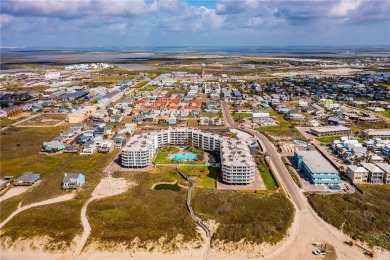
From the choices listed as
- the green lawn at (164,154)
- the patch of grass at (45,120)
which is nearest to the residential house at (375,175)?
the green lawn at (164,154)

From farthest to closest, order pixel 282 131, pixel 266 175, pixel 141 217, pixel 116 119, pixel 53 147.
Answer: pixel 116 119, pixel 282 131, pixel 53 147, pixel 266 175, pixel 141 217

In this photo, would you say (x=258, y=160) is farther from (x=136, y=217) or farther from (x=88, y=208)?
(x=88, y=208)

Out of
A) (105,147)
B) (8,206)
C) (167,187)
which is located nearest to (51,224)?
(8,206)

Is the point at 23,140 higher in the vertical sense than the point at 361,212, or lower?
higher

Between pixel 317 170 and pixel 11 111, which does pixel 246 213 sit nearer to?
pixel 317 170

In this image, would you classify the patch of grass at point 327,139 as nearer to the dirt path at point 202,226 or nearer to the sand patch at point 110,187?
the dirt path at point 202,226

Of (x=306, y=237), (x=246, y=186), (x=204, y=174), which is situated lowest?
(x=306, y=237)

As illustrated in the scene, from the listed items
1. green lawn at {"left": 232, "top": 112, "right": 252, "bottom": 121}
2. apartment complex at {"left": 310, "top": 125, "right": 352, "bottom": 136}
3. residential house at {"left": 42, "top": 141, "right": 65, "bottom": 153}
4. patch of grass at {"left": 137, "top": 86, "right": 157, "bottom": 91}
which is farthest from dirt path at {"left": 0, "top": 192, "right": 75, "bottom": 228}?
patch of grass at {"left": 137, "top": 86, "right": 157, "bottom": 91}
